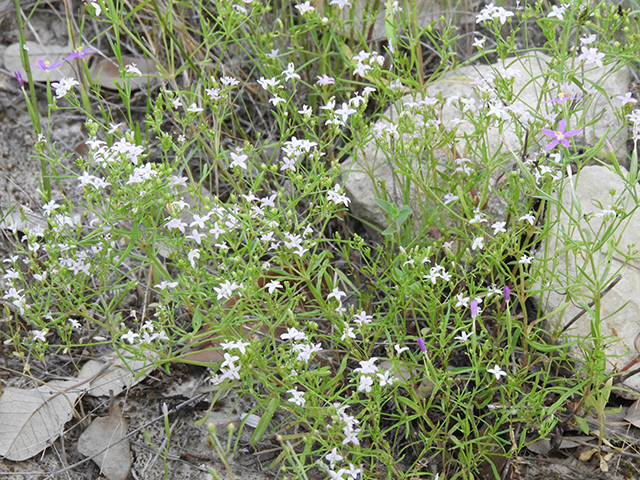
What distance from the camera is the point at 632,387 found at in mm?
2758

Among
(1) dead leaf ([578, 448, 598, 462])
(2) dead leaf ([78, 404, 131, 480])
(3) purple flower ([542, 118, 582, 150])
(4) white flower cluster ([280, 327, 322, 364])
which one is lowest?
(2) dead leaf ([78, 404, 131, 480])

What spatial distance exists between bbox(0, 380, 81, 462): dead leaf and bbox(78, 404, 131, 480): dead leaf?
131 millimetres

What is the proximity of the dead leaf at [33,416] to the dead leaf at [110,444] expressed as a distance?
0.13 metres

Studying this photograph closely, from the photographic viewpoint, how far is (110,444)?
2.79 m

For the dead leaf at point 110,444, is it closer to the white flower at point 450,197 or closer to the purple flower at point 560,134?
the white flower at point 450,197

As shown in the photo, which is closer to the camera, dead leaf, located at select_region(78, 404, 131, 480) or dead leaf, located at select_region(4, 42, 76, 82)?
dead leaf, located at select_region(78, 404, 131, 480)

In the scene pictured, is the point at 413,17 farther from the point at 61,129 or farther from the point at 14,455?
the point at 14,455

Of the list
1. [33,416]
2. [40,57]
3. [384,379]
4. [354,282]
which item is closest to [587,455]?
[384,379]

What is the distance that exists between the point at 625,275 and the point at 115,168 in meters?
2.30

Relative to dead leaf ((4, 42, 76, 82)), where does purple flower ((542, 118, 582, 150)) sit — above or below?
above

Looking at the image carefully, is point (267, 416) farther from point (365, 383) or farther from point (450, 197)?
point (450, 197)

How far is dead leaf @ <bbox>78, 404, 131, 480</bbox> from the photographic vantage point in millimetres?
2738

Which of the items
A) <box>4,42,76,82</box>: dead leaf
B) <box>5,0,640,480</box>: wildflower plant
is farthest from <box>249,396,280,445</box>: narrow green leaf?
<box>4,42,76,82</box>: dead leaf

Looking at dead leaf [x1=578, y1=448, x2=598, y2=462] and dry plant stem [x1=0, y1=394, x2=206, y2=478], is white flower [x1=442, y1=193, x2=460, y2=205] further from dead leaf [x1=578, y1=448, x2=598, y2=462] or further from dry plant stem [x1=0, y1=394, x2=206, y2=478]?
dry plant stem [x1=0, y1=394, x2=206, y2=478]
